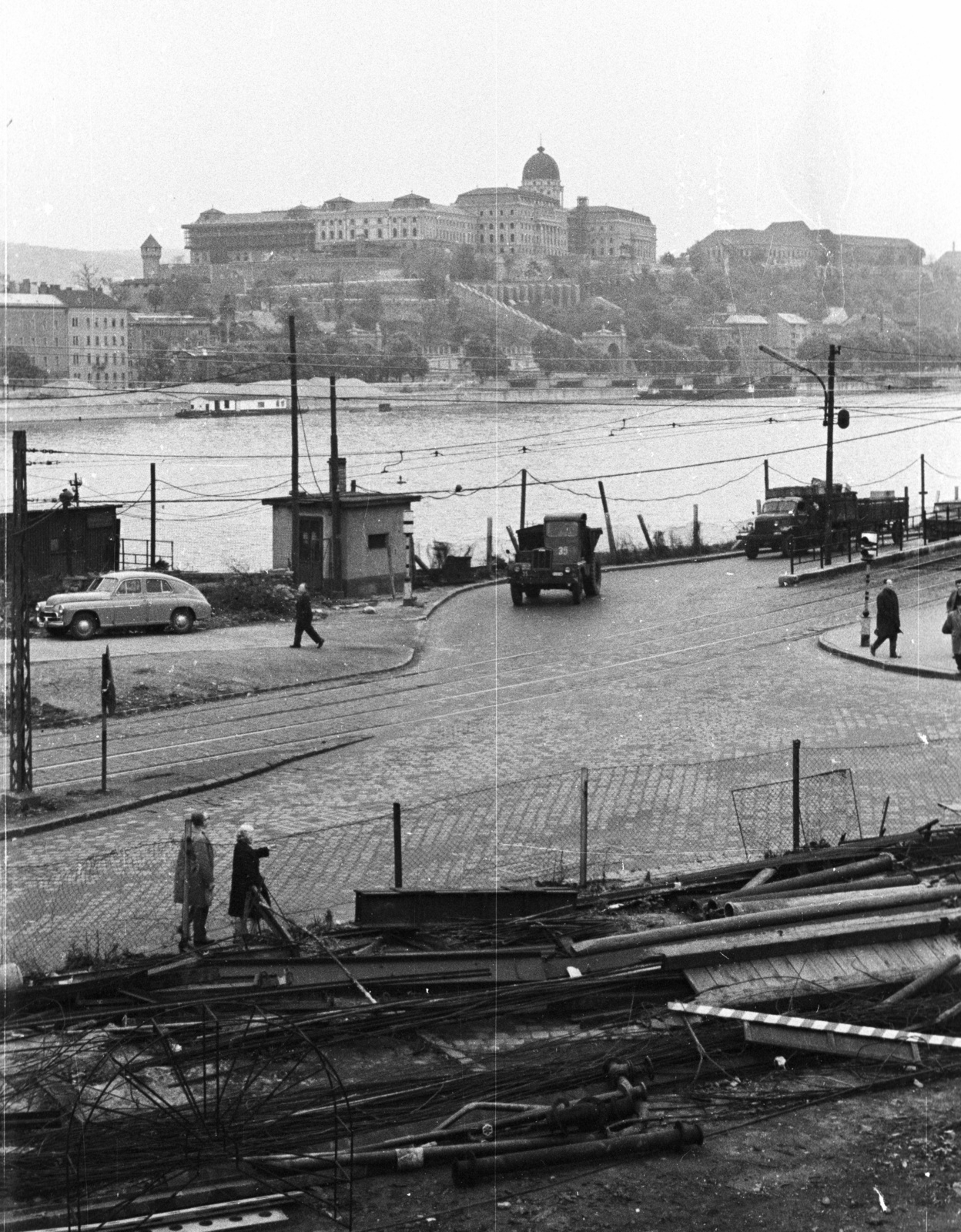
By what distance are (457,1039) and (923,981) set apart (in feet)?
8.94

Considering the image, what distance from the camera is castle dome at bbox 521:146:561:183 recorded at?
99250 millimetres

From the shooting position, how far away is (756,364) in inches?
3824

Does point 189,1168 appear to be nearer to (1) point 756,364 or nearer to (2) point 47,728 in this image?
(2) point 47,728

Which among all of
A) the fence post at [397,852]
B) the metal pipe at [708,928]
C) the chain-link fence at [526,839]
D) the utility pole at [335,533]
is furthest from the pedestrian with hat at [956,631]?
the utility pole at [335,533]

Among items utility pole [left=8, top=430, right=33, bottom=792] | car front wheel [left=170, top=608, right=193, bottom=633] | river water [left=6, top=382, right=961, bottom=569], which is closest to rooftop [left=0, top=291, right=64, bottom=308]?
river water [left=6, top=382, right=961, bottom=569]

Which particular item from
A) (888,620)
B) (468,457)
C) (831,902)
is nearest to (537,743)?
(888,620)

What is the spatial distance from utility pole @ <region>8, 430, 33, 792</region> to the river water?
3206 centimetres

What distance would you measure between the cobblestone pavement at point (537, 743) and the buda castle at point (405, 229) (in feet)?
199

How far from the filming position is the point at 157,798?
15.6 m

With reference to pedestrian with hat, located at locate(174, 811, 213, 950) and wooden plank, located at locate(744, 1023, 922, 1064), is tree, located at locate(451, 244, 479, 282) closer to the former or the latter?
pedestrian with hat, located at locate(174, 811, 213, 950)

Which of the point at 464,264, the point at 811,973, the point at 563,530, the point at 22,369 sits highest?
the point at 464,264

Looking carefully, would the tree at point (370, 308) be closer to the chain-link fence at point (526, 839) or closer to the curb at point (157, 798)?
the curb at point (157, 798)

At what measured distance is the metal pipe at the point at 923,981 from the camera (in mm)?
9445

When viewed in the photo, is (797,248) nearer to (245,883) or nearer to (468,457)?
(468,457)
